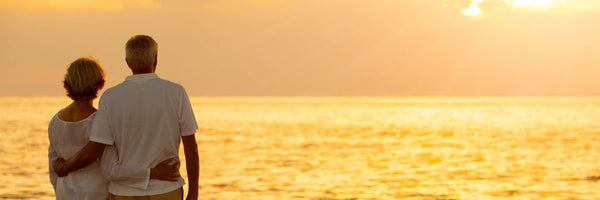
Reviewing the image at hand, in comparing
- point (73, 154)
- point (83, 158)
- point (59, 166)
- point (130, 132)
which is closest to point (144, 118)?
point (130, 132)

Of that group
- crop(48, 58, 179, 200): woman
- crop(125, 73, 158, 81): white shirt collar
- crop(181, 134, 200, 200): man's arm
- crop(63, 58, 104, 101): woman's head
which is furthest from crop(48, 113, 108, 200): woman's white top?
crop(181, 134, 200, 200): man's arm

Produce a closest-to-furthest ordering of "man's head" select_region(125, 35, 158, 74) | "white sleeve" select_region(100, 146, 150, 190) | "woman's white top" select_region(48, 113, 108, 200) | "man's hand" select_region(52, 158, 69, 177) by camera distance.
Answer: "man's head" select_region(125, 35, 158, 74) → "white sleeve" select_region(100, 146, 150, 190) → "woman's white top" select_region(48, 113, 108, 200) → "man's hand" select_region(52, 158, 69, 177)

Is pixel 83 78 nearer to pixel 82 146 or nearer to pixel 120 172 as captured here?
pixel 82 146

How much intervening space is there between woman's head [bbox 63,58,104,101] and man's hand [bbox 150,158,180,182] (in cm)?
57

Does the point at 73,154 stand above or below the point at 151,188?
above

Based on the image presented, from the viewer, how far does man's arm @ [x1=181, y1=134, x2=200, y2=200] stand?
174 inches

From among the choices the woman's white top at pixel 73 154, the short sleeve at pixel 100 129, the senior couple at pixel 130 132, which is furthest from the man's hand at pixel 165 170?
the woman's white top at pixel 73 154

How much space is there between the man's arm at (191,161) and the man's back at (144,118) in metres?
0.06

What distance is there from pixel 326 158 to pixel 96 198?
25.3 m

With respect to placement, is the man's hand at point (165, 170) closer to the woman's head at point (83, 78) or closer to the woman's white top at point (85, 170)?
the woman's white top at point (85, 170)

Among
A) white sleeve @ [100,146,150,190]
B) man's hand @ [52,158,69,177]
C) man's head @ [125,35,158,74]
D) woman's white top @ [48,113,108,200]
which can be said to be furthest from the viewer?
man's hand @ [52,158,69,177]

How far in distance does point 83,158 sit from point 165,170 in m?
0.48

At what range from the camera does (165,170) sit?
4.41 metres

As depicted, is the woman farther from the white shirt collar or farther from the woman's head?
Result: the white shirt collar
